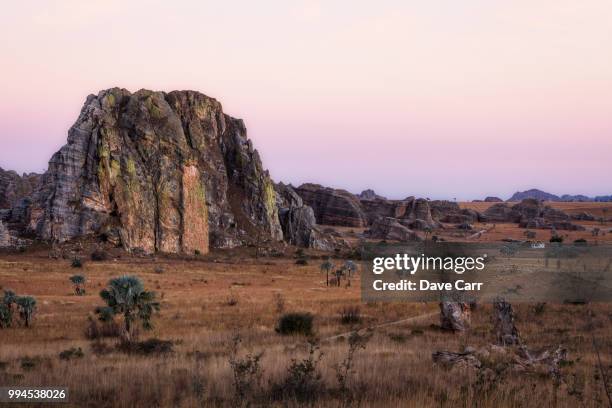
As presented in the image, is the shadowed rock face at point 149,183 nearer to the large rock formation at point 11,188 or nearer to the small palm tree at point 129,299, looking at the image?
the small palm tree at point 129,299

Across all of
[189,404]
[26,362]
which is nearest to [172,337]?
[26,362]

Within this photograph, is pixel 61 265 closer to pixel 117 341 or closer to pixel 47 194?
pixel 47 194

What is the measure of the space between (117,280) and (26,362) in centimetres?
774

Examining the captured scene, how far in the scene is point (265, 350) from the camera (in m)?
16.2

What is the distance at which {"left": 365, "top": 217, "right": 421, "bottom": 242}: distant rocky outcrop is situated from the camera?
11425 cm

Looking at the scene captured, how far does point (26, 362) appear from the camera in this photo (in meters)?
14.6

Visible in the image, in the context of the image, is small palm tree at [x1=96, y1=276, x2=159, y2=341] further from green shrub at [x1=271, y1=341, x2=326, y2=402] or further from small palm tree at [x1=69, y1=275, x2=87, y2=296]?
small palm tree at [x1=69, y1=275, x2=87, y2=296]

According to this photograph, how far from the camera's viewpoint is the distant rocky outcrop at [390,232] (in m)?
114

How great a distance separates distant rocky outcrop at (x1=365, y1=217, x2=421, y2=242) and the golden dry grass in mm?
71134

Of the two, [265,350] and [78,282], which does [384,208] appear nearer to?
[78,282]

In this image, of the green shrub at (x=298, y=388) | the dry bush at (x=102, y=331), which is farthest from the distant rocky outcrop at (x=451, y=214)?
the green shrub at (x=298, y=388)

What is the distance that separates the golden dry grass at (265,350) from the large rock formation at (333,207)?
324 ft

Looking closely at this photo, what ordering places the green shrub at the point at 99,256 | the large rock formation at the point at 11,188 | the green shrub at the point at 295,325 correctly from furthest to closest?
1. the large rock formation at the point at 11,188
2. the green shrub at the point at 99,256
3. the green shrub at the point at 295,325

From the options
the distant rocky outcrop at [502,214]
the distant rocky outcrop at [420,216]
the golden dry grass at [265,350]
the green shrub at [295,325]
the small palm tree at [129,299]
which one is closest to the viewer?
the golden dry grass at [265,350]
